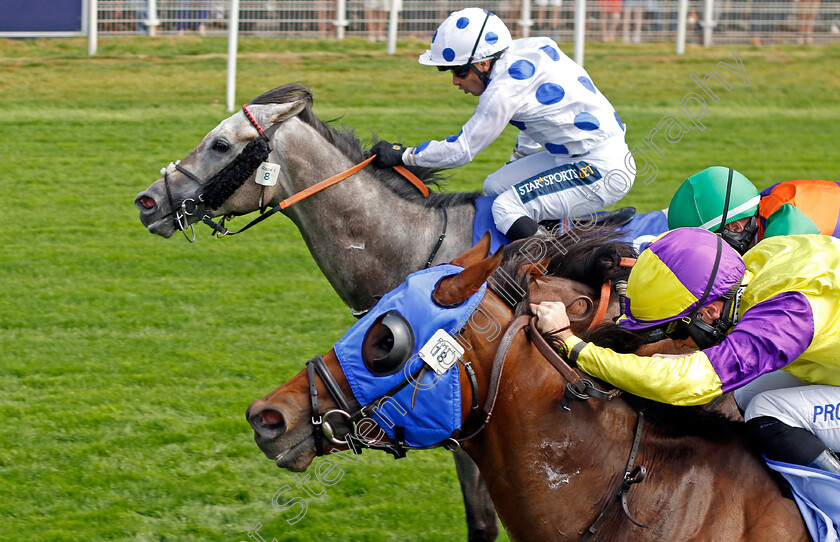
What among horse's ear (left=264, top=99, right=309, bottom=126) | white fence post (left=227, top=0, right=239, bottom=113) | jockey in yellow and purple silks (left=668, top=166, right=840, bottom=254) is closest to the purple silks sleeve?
jockey in yellow and purple silks (left=668, top=166, right=840, bottom=254)

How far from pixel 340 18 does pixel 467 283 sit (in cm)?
1241

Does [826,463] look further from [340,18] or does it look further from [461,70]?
[340,18]

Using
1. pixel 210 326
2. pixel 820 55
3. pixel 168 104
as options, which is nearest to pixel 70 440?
pixel 210 326

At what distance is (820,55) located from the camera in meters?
15.4

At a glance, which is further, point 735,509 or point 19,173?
point 19,173

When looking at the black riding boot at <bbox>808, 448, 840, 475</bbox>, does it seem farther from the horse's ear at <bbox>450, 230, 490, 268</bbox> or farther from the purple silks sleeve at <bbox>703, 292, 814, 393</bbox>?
the horse's ear at <bbox>450, 230, 490, 268</bbox>

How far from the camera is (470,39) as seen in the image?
13.4ft

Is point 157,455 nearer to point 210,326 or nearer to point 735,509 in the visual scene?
point 210,326

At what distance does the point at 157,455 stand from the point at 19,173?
612cm

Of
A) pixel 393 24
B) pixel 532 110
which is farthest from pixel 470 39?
pixel 393 24

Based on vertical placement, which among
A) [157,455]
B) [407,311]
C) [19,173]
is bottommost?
[157,455]

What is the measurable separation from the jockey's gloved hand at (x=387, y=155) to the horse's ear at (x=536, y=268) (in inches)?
66.5

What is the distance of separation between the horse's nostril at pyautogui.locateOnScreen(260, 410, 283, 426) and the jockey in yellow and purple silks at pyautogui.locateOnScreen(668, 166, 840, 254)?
6.77 ft

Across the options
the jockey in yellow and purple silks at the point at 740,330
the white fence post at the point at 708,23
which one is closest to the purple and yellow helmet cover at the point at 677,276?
the jockey in yellow and purple silks at the point at 740,330
